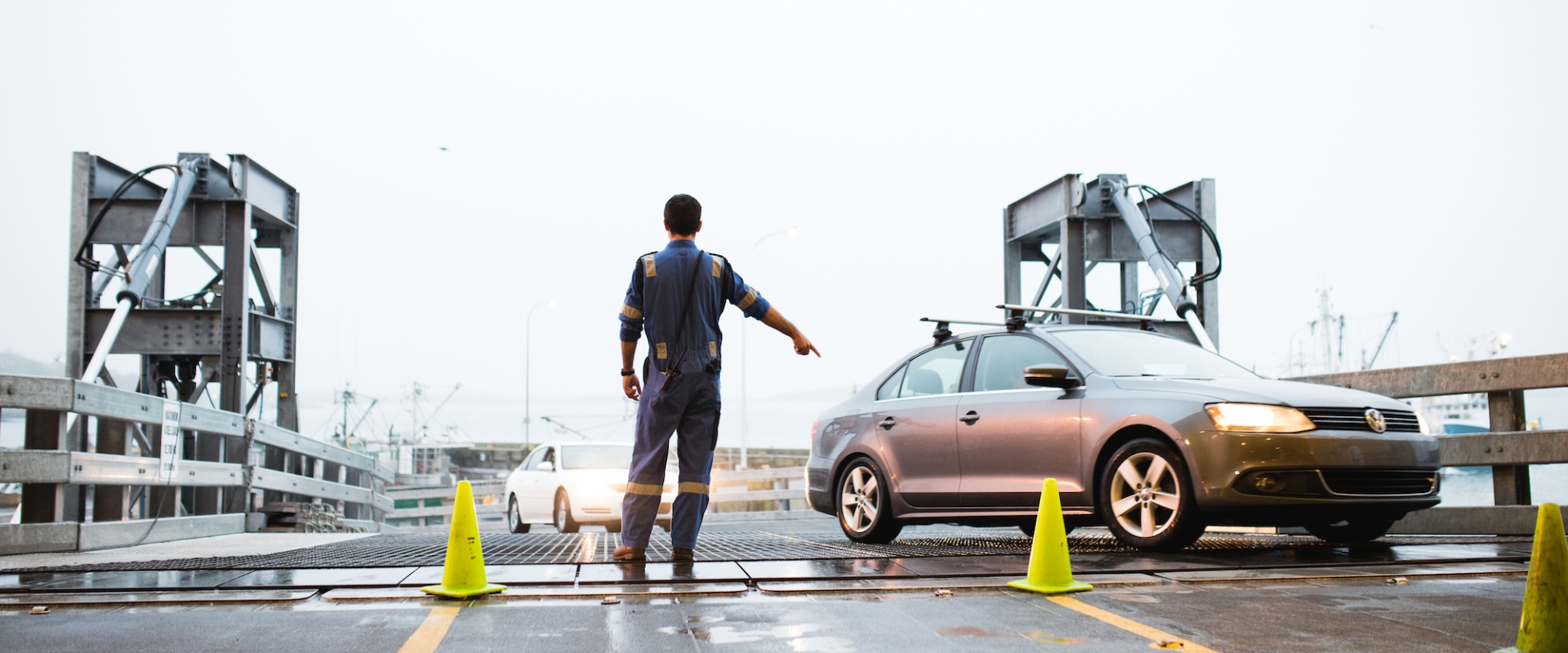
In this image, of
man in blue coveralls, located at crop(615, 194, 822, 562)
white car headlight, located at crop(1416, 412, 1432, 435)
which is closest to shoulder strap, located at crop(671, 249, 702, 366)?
man in blue coveralls, located at crop(615, 194, 822, 562)

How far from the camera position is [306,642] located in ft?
12.2

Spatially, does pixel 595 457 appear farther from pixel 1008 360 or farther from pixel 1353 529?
pixel 1353 529

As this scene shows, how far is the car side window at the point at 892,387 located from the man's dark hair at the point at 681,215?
2613mm

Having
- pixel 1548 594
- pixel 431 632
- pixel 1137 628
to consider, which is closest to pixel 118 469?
pixel 431 632

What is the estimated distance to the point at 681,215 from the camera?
6.14 meters

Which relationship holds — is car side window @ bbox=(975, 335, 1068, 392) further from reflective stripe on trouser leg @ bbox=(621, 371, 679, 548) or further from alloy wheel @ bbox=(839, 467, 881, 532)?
reflective stripe on trouser leg @ bbox=(621, 371, 679, 548)

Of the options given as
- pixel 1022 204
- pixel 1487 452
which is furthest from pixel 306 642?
pixel 1022 204

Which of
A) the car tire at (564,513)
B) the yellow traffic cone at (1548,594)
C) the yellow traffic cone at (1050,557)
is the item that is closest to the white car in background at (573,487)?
Result: the car tire at (564,513)

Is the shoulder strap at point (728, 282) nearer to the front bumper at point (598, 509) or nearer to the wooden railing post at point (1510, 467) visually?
the wooden railing post at point (1510, 467)

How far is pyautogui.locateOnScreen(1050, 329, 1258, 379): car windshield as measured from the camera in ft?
23.1

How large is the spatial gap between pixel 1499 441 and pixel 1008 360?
3.25 m

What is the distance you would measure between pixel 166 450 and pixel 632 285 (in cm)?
505

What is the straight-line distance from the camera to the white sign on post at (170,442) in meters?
9.03

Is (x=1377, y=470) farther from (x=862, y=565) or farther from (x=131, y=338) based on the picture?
(x=131, y=338)
